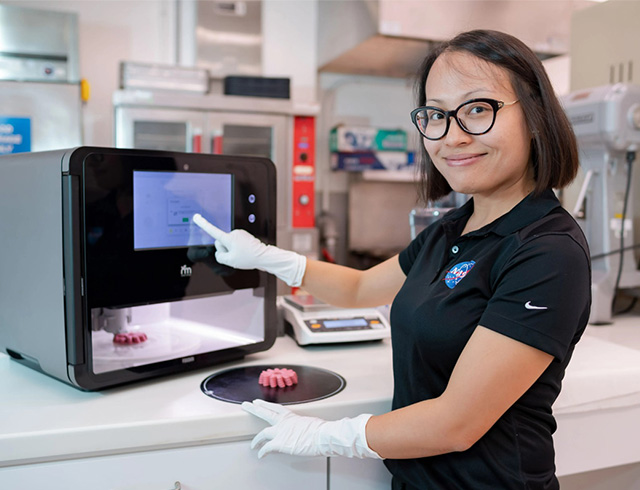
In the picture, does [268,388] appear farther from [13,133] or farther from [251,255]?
[13,133]

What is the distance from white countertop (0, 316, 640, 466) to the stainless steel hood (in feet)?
7.27

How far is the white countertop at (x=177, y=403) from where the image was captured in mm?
929

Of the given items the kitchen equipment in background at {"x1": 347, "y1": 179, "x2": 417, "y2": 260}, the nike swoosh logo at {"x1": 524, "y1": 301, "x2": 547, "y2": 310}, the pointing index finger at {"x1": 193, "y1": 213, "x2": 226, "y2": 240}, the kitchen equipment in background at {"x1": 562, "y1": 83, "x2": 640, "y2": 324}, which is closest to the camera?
the nike swoosh logo at {"x1": 524, "y1": 301, "x2": 547, "y2": 310}

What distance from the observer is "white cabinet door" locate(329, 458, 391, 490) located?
1.08 m

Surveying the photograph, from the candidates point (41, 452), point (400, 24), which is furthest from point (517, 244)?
point (400, 24)

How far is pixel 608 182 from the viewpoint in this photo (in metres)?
1.96

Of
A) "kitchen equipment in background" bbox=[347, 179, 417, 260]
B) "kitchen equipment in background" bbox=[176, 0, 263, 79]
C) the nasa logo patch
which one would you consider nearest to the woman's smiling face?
the nasa logo patch

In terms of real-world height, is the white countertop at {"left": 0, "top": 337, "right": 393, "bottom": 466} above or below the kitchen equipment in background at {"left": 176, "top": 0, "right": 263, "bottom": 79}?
below

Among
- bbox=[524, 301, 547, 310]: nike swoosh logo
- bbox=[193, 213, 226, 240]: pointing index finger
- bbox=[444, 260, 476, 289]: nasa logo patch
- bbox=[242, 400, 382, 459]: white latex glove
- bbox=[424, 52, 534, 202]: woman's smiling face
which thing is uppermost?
bbox=[424, 52, 534, 202]: woman's smiling face

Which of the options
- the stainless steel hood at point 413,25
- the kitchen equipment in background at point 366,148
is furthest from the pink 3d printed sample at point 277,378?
the kitchen equipment in background at point 366,148

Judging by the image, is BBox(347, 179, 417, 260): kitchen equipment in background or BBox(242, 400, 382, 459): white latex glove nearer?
BBox(242, 400, 382, 459): white latex glove

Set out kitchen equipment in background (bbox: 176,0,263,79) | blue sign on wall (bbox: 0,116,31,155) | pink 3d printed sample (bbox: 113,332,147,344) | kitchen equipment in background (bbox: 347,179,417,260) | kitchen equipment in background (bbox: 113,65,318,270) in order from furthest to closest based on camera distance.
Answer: kitchen equipment in background (bbox: 347,179,417,260), kitchen equipment in background (bbox: 176,0,263,79), kitchen equipment in background (bbox: 113,65,318,270), blue sign on wall (bbox: 0,116,31,155), pink 3d printed sample (bbox: 113,332,147,344)

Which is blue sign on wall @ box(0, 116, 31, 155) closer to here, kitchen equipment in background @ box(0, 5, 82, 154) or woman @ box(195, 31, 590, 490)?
kitchen equipment in background @ box(0, 5, 82, 154)

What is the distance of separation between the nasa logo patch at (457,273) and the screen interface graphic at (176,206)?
1.71ft
